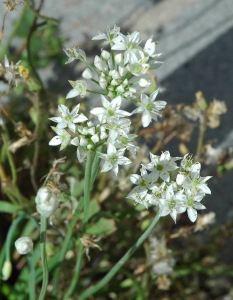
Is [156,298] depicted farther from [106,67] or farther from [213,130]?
[106,67]

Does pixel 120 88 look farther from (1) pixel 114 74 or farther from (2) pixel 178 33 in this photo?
(2) pixel 178 33

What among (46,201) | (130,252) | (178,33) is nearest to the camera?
(46,201)

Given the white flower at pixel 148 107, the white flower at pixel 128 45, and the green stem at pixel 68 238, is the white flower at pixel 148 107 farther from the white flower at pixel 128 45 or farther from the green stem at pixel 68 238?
the green stem at pixel 68 238

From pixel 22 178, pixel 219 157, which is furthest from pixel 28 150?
pixel 219 157

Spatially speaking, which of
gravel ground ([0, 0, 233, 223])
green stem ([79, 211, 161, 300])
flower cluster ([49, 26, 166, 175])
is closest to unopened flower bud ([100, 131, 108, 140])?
flower cluster ([49, 26, 166, 175])

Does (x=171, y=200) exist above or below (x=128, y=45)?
below

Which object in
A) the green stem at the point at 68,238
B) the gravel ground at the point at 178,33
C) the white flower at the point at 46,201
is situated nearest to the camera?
the white flower at the point at 46,201

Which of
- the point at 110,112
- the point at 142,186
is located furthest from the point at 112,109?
the point at 142,186

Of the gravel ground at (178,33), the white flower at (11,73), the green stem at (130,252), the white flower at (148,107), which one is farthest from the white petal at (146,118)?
the gravel ground at (178,33)

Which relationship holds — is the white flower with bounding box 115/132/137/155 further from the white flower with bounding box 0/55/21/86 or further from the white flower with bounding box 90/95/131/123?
the white flower with bounding box 0/55/21/86
